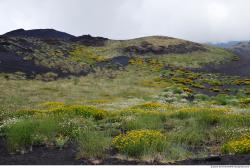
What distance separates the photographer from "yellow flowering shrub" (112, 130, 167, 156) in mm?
9836

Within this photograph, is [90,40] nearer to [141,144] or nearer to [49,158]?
[49,158]

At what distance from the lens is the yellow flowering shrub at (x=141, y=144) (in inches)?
387

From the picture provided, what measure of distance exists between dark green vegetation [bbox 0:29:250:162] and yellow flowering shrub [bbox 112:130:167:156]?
0.02 m

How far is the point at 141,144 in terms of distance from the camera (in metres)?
9.95

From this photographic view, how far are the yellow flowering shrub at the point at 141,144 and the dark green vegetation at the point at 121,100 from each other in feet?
0.08

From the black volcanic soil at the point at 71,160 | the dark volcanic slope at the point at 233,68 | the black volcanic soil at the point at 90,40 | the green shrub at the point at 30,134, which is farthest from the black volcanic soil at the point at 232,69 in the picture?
the black volcanic soil at the point at 71,160

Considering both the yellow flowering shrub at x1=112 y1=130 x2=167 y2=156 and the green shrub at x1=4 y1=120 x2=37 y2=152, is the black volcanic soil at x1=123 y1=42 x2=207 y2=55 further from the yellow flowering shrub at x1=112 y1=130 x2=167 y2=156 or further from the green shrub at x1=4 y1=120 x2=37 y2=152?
the yellow flowering shrub at x1=112 y1=130 x2=167 y2=156

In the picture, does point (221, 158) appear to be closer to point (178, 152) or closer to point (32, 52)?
point (178, 152)

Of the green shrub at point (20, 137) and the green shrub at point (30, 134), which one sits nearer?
the green shrub at point (20, 137)

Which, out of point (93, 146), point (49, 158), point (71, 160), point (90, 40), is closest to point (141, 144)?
point (93, 146)

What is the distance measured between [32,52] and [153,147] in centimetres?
5908

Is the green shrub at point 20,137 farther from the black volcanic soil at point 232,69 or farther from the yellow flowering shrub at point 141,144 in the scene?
the black volcanic soil at point 232,69

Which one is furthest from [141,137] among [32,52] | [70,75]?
[32,52]

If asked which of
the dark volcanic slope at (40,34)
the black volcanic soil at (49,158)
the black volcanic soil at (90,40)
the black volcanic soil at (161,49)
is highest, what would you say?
the dark volcanic slope at (40,34)
